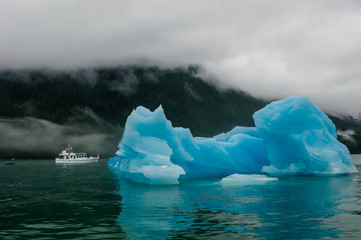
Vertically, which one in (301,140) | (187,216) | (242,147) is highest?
(301,140)

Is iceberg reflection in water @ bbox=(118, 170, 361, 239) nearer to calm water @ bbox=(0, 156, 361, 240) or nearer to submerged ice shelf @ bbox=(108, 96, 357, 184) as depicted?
calm water @ bbox=(0, 156, 361, 240)

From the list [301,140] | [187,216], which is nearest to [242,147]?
[301,140]

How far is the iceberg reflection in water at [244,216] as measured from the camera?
948 cm

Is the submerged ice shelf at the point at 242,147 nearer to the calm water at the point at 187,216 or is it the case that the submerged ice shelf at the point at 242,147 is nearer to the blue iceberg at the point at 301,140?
the blue iceberg at the point at 301,140

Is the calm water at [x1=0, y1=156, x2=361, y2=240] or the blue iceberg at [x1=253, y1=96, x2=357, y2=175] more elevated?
the blue iceberg at [x1=253, y1=96, x2=357, y2=175]

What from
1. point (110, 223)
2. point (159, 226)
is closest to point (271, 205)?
point (159, 226)

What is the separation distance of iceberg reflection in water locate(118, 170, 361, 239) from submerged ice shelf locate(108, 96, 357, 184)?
800 cm

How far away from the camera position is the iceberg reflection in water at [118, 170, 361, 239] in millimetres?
9484

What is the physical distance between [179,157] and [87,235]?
19.4 metres

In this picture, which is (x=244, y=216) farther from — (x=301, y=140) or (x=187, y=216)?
(x=301, y=140)

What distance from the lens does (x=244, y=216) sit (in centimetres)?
1191

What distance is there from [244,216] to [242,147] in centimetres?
2355

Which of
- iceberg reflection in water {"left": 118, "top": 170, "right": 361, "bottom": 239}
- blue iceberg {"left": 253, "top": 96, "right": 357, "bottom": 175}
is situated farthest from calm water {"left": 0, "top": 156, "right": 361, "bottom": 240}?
blue iceberg {"left": 253, "top": 96, "right": 357, "bottom": 175}

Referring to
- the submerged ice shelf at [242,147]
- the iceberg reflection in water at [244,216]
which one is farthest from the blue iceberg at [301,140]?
the iceberg reflection in water at [244,216]
